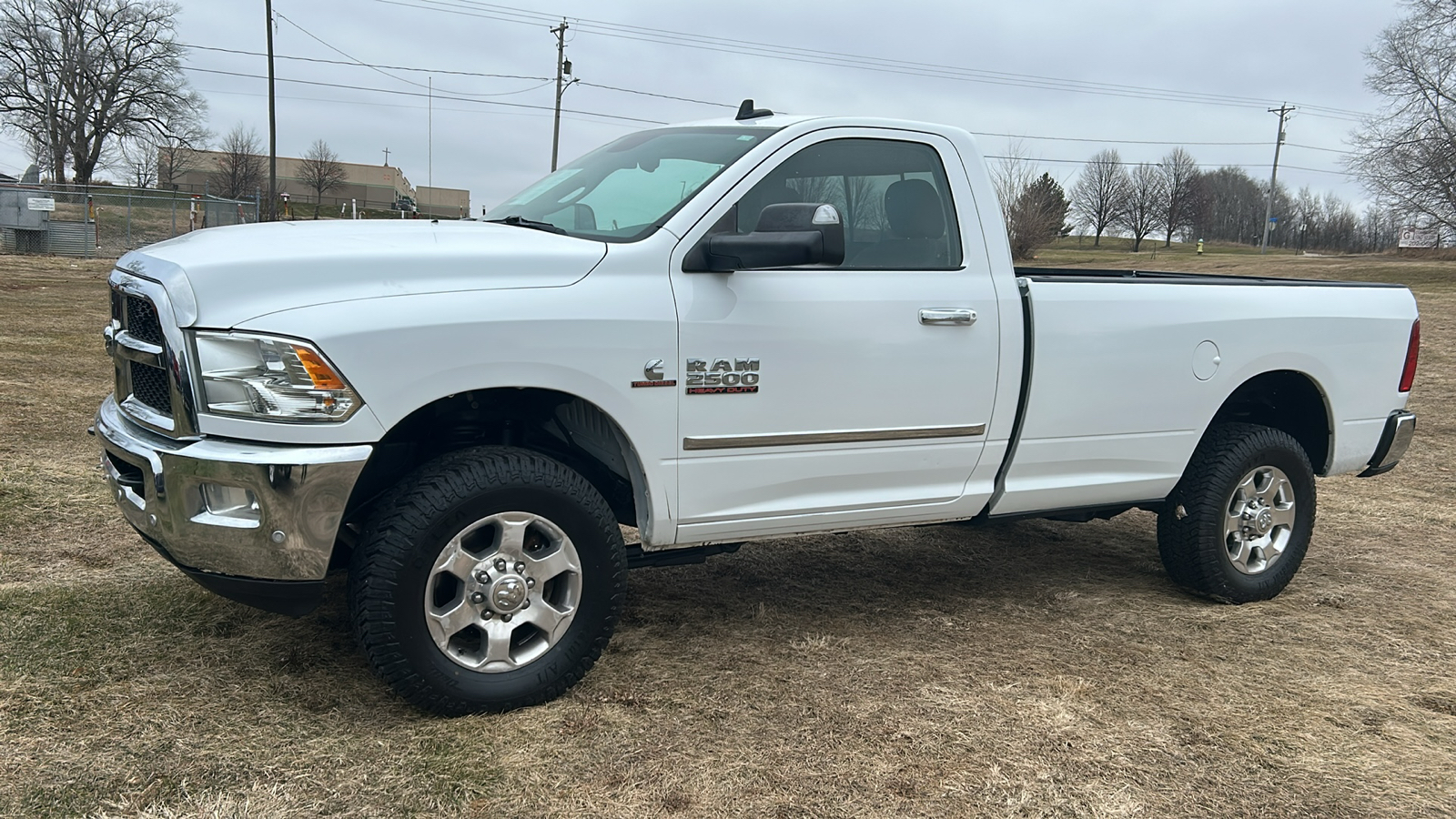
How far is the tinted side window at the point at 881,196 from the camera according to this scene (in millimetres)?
3906

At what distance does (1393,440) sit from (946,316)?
280 cm

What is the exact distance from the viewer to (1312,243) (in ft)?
263

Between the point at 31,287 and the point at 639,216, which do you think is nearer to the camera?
the point at 639,216

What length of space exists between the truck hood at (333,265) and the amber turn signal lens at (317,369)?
5.6 inches

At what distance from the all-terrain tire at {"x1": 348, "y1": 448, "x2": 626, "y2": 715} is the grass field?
115mm

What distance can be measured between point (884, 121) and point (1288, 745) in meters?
2.55

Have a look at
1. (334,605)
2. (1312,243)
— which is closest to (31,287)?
(334,605)

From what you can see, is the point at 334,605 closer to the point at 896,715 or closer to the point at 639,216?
the point at 639,216

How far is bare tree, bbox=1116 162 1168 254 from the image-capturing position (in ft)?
287

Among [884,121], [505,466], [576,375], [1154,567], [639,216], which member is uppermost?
[884,121]

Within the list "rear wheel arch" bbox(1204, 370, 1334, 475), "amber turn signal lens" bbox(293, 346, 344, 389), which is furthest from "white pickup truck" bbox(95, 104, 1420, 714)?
"rear wheel arch" bbox(1204, 370, 1334, 475)

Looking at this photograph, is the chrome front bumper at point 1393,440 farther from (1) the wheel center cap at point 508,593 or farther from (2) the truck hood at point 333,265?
(1) the wheel center cap at point 508,593

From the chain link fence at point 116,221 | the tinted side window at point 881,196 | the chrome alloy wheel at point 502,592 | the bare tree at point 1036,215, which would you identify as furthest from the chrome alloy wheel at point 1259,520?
→ the bare tree at point 1036,215

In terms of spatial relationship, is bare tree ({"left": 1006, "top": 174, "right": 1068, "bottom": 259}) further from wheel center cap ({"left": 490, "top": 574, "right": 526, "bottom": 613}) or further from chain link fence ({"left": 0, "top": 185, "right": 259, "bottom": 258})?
wheel center cap ({"left": 490, "top": 574, "right": 526, "bottom": 613})
